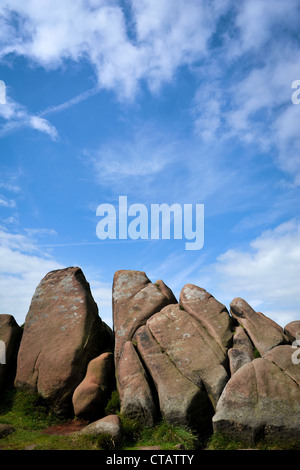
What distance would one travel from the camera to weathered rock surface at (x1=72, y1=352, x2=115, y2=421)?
1816 cm

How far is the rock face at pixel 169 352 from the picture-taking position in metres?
16.3

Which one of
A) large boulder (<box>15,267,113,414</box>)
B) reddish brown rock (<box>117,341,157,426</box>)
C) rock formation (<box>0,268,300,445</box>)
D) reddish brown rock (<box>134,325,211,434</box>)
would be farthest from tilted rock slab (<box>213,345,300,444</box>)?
large boulder (<box>15,267,113,414</box>)

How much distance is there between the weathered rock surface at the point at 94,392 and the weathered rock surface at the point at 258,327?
25.8ft

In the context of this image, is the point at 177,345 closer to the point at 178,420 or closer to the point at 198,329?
the point at 198,329

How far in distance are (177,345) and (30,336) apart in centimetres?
903

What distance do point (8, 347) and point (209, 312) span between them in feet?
40.5

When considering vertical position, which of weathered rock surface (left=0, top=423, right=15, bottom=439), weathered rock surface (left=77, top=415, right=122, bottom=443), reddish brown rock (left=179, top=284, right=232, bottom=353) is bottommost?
weathered rock surface (left=0, top=423, right=15, bottom=439)

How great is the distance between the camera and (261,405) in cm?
1459

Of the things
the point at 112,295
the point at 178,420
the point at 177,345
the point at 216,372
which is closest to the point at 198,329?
the point at 177,345

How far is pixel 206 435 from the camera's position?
15.8 metres

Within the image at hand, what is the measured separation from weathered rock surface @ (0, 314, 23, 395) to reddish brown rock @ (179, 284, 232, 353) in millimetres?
10682

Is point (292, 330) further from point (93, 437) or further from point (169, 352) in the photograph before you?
point (93, 437)

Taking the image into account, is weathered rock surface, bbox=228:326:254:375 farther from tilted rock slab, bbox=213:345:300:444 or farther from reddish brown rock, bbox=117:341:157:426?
reddish brown rock, bbox=117:341:157:426

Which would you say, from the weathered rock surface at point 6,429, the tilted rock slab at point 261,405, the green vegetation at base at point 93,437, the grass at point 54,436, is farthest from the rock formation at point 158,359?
the weathered rock surface at point 6,429
